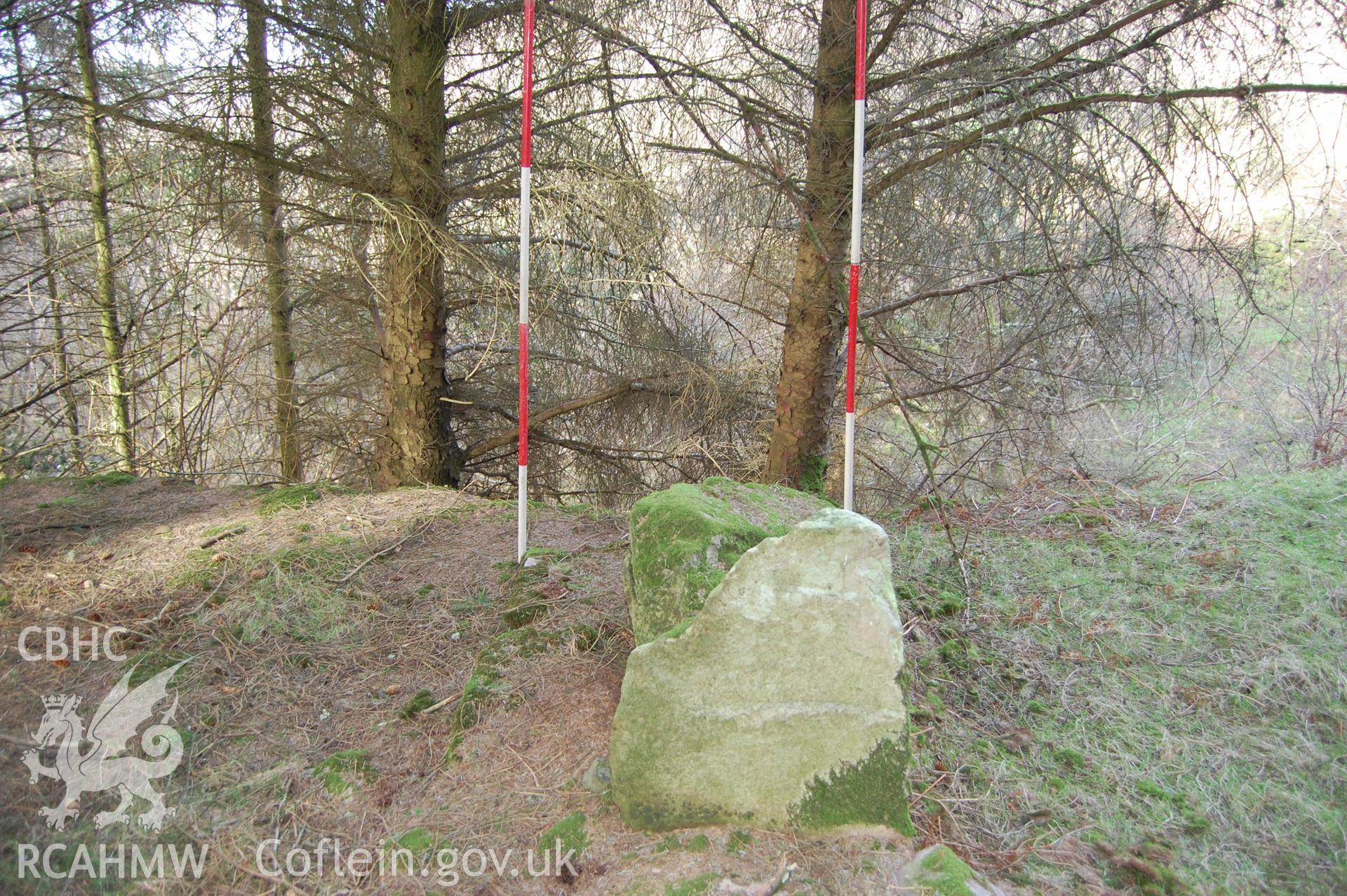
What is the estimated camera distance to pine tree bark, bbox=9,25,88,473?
5241mm

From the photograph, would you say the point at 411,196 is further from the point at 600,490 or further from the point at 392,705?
the point at 392,705

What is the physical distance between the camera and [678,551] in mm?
2613

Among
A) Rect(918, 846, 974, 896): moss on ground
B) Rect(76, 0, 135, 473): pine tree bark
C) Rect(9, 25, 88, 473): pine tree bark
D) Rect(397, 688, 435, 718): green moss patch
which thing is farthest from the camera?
Rect(76, 0, 135, 473): pine tree bark

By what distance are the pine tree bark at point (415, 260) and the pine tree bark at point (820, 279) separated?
2289 millimetres

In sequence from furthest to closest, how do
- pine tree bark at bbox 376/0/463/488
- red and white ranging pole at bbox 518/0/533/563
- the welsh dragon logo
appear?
pine tree bark at bbox 376/0/463/488, red and white ranging pole at bbox 518/0/533/563, the welsh dragon logo

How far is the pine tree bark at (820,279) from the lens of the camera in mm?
4438

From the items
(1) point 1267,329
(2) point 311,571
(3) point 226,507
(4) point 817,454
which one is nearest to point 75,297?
(3) point 226,507

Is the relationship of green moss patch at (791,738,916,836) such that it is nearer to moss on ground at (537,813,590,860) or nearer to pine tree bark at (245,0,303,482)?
moss on ground at (537,813,590,860)

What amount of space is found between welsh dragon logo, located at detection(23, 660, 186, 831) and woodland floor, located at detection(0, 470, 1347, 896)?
0.05 meters

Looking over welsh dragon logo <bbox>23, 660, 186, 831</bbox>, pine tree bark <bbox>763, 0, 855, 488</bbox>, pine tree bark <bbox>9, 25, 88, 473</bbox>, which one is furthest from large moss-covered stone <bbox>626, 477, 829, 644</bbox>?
pine tree bark <bbox>9, 25, 88, 473</bbox>

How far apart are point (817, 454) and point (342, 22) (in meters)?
4.04

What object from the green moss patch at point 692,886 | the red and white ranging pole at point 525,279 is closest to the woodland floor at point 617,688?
the green moss patch at point 692,886

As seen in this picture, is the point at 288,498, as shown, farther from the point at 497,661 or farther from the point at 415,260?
the point at 497,661

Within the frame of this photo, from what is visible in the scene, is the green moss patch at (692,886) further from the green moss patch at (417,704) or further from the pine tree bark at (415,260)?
the pine tree bark at (415,260)
